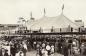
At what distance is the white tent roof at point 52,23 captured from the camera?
1864 mm

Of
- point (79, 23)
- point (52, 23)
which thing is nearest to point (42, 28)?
point (52, 23)

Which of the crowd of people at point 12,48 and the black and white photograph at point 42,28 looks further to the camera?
the crowd of people at point 12,48

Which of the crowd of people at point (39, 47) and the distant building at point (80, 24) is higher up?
the distant building at point (80, 24)

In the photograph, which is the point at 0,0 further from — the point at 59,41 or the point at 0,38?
the point at 59,41

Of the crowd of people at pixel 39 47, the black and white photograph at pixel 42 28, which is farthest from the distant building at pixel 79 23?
the crowd of people at pixel 39 47

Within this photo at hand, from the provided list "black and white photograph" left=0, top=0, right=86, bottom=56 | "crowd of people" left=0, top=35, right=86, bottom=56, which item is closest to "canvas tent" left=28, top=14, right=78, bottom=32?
"black and white photograph" left=0, top=0, right=86, bottom=56

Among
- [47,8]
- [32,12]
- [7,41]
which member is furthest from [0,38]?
[47,8]

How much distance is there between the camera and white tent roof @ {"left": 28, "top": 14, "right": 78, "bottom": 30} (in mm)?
1864

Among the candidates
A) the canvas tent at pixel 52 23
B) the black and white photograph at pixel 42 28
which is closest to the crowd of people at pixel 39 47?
the black and white photograph at pixel 42 28

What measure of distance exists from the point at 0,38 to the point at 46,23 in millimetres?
547

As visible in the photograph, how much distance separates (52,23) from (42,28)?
0.39ft

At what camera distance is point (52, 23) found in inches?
74.4

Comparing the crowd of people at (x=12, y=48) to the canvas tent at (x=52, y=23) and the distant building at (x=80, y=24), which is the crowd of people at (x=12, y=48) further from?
the distant building at (x=80, y=24)

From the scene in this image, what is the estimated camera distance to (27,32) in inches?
76.5
